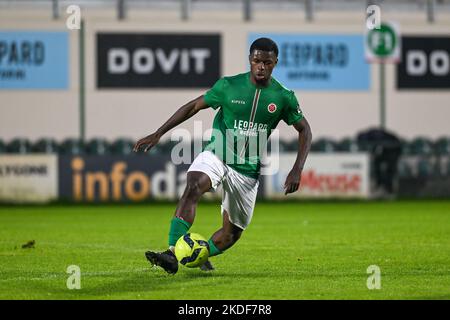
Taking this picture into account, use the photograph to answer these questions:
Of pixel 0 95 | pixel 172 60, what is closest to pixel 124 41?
pixel 172 60

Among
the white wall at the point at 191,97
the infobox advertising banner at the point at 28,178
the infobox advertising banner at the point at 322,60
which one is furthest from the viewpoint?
the infobox advertising banner at the point at 322,60

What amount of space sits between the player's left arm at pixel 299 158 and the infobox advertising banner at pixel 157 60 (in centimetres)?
1947

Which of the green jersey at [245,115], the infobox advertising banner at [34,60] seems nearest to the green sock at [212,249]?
the green jersey at [245,115]

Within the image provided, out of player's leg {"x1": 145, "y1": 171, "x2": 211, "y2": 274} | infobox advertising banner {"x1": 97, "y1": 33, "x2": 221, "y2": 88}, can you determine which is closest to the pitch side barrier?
infobox advertising banner {"x1": 97, "y1": 33, "x2": 221, "y2": 88}

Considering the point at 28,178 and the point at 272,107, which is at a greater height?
the point at 272,107

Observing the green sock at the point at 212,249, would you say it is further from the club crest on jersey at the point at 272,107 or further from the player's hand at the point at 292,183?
the club crest on jersey at the point at 272,107

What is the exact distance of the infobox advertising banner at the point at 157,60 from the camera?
2983 centimetres

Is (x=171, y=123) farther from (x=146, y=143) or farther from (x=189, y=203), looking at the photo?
(x=189, y=203)

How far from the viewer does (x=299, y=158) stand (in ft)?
34.8

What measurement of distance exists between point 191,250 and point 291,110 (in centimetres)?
179

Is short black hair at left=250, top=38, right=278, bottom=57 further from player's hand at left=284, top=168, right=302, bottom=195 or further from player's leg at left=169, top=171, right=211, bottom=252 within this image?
player's leg at left=169, top=171, right=211, bottom=252

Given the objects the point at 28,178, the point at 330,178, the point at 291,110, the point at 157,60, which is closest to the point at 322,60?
the point at 157,60

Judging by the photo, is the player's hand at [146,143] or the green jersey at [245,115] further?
the green jersey at [245,115]
